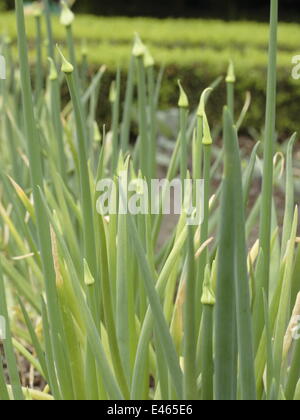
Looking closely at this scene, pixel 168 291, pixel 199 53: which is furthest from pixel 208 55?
pixel 168 291

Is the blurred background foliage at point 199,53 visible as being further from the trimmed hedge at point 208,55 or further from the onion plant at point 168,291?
the onion plant at point 168,291

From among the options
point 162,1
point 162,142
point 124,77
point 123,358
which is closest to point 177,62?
point 124,77

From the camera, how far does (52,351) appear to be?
0.82m

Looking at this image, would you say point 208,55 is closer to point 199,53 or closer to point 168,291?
point 199,53

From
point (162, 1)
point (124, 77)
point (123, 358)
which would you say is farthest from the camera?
point (162, 1)

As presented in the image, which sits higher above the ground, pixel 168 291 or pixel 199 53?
pixel 199 53

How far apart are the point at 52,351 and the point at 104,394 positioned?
11 cm

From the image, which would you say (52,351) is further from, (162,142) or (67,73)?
(162,142)

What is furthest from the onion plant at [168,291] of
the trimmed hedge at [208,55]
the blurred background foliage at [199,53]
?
the trimmed hedge at [208,55]

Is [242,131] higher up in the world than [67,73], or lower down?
lower down

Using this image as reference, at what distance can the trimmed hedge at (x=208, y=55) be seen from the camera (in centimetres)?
372

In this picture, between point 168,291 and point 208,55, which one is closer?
point 168,291

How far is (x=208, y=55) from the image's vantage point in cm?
382

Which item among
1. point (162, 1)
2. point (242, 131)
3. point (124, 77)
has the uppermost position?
point (162, 1)
